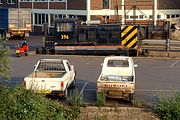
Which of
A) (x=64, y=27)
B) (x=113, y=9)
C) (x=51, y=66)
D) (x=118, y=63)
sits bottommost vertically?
(x=51, y=66)

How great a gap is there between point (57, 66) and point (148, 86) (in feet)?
14.4

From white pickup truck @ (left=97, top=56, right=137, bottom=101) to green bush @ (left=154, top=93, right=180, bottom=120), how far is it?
1.57m

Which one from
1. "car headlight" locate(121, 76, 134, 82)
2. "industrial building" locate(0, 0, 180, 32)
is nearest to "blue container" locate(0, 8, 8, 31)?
"industrial building" locate(0, 0, 180, 32)

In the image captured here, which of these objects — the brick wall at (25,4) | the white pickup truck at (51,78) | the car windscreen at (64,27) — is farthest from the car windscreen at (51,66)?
the brick wall at (25,4)

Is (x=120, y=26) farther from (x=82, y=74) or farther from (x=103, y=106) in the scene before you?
(x=103, y=106)

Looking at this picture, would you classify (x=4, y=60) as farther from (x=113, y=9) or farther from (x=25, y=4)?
(x=25, y=4)

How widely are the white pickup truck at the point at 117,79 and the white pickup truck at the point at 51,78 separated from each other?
141cm

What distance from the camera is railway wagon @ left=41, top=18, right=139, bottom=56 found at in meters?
34.4

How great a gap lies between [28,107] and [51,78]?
2.84 metres

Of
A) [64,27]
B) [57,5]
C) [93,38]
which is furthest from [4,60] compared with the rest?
[57,5]

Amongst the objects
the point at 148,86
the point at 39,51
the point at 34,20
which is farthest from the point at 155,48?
the point at 34,20

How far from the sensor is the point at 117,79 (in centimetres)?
1919

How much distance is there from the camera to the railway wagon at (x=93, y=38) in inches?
1355

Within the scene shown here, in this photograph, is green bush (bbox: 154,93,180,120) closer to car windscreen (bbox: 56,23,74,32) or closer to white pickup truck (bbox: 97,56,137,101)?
white pickup truck (bbox: 97,56,137,101)
